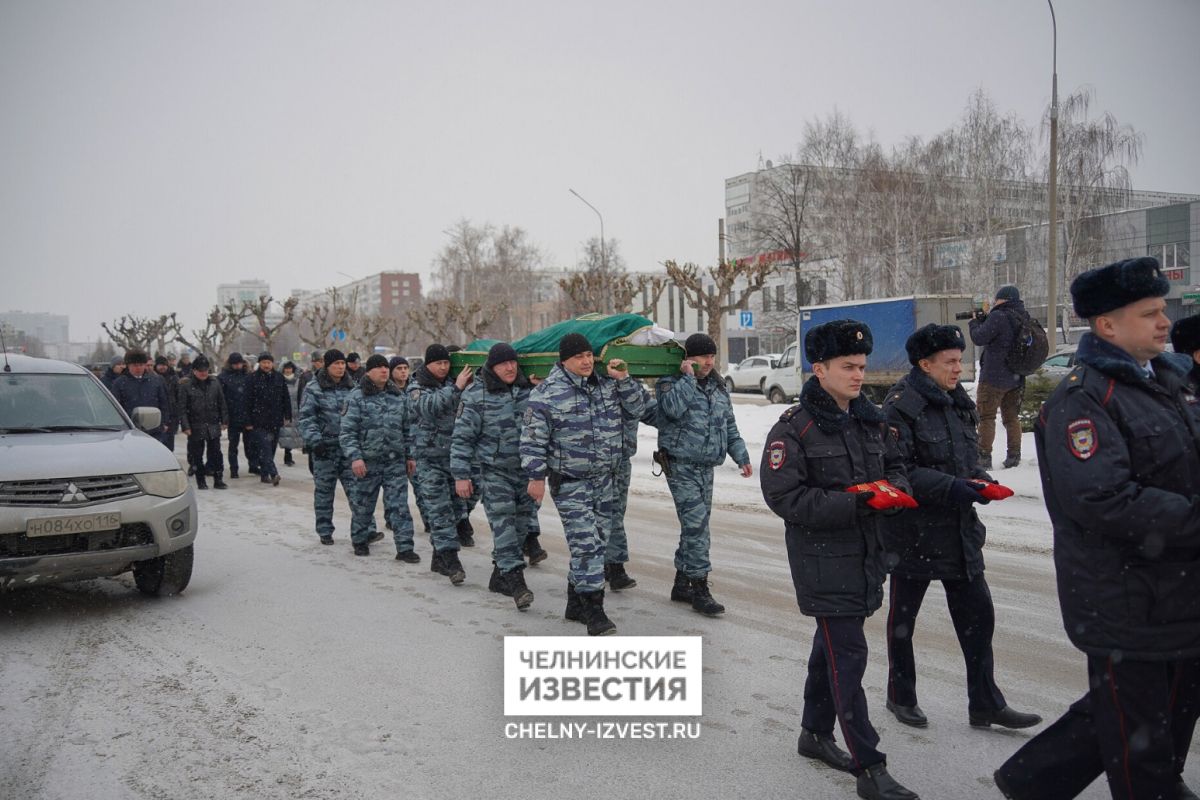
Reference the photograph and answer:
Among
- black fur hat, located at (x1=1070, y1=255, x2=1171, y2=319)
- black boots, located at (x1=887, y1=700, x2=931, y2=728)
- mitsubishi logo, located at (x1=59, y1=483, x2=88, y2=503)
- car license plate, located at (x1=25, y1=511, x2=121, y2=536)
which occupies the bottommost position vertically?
black boots, located at (x1=887, y1=700, x2=931, y2=728)

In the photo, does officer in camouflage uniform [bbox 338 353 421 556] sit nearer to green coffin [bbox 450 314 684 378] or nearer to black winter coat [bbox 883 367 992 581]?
green coffin [bbox 450 314 684 378]

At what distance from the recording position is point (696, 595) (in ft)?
22.4

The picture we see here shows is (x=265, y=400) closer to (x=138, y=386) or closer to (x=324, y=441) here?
(x=138, y=386)

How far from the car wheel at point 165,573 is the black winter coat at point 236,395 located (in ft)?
26.3

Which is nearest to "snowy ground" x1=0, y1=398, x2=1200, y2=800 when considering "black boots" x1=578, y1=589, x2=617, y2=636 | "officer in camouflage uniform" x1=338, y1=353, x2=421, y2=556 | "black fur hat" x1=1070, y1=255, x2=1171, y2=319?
"black boots" x1=578, y1=589, x2=617, y2=636

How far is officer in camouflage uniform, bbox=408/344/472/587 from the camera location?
820 cm

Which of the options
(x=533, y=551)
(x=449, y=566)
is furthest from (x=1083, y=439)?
(x=533, y=551)

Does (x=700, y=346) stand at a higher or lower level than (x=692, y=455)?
higher

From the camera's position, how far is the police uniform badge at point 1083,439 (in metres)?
3.03

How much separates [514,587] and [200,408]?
983 cm

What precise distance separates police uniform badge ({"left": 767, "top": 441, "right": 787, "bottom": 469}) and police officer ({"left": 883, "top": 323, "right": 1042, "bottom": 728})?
2.62ft

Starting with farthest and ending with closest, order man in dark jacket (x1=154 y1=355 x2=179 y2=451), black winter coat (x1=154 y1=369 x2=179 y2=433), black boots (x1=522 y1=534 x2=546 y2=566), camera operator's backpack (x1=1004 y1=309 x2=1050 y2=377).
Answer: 1. black winter coat (x1=154 y1=369 x2=179 y2=433)
2. man in dark jacket (x1=154 y1=355 x2=179 y2=451)
3. camera operator's backpack (x1=1004 y1=309 x2=1050 y2=377)
4. black boots (x1=522 y1=534 x2=546 y2=566)

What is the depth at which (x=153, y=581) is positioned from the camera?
7.43m

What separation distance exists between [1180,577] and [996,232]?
41189mm
